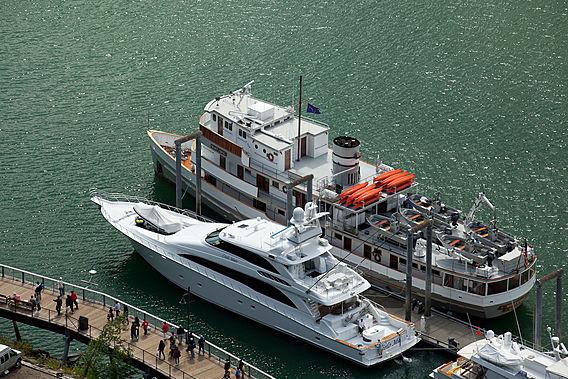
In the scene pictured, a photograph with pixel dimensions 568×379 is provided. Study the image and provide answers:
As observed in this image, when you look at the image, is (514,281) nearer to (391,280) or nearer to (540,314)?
(540,314)

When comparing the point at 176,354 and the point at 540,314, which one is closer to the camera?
the point at 176,354

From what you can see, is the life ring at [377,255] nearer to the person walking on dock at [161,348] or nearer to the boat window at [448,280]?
the boat window at [448,280]

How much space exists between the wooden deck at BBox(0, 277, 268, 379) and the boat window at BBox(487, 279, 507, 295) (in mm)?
16131

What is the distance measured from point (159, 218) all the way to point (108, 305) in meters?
8.51

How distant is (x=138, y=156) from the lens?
79.3m

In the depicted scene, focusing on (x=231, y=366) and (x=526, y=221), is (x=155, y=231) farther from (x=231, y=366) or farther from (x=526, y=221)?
(x=526, y=221)

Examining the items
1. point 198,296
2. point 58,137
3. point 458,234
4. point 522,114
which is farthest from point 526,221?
point 58,137

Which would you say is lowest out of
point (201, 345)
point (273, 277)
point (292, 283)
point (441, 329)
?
point (441, 329)

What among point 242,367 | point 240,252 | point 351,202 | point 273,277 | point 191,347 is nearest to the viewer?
point 242,367

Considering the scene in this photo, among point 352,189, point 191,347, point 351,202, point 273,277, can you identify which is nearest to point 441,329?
point 351,202

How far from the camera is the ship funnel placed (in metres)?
65.9

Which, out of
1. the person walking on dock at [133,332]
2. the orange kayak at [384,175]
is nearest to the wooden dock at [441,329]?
the orange kayak at [384,175]

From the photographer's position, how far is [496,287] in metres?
60.2

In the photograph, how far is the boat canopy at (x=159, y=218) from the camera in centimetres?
6569
